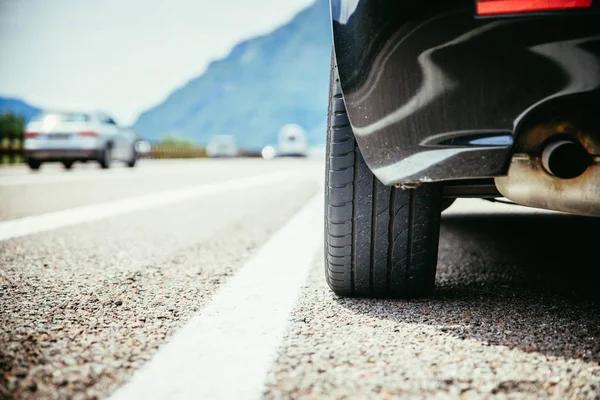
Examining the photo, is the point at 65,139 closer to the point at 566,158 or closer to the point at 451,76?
the point at 451,76

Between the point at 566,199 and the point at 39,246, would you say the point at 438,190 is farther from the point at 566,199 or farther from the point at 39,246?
the point at 39,246

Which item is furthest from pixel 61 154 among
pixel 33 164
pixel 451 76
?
pixel 451 76

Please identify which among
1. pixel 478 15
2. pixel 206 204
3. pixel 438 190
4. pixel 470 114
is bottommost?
pixel 206 204

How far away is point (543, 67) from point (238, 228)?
219 centimetres

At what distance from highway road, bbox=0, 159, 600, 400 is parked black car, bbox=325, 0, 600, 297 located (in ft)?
1.27

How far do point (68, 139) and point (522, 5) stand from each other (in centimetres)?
999

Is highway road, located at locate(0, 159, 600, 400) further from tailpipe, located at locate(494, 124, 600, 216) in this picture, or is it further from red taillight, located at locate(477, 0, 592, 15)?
red taillight, located at locate(477, 0, 592, 15)

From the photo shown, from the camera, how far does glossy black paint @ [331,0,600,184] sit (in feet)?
3.21

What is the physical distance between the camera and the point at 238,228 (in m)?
2.94

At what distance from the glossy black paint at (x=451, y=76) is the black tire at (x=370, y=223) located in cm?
22

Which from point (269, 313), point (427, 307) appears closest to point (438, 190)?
point (427, 307)

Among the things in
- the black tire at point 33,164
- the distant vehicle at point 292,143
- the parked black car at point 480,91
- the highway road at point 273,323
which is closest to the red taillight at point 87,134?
the black tire at point 33,164

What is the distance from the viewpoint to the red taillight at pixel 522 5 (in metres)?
0.95

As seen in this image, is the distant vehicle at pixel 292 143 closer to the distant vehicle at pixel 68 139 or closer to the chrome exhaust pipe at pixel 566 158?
the distant vehicle at pixel 68 139
